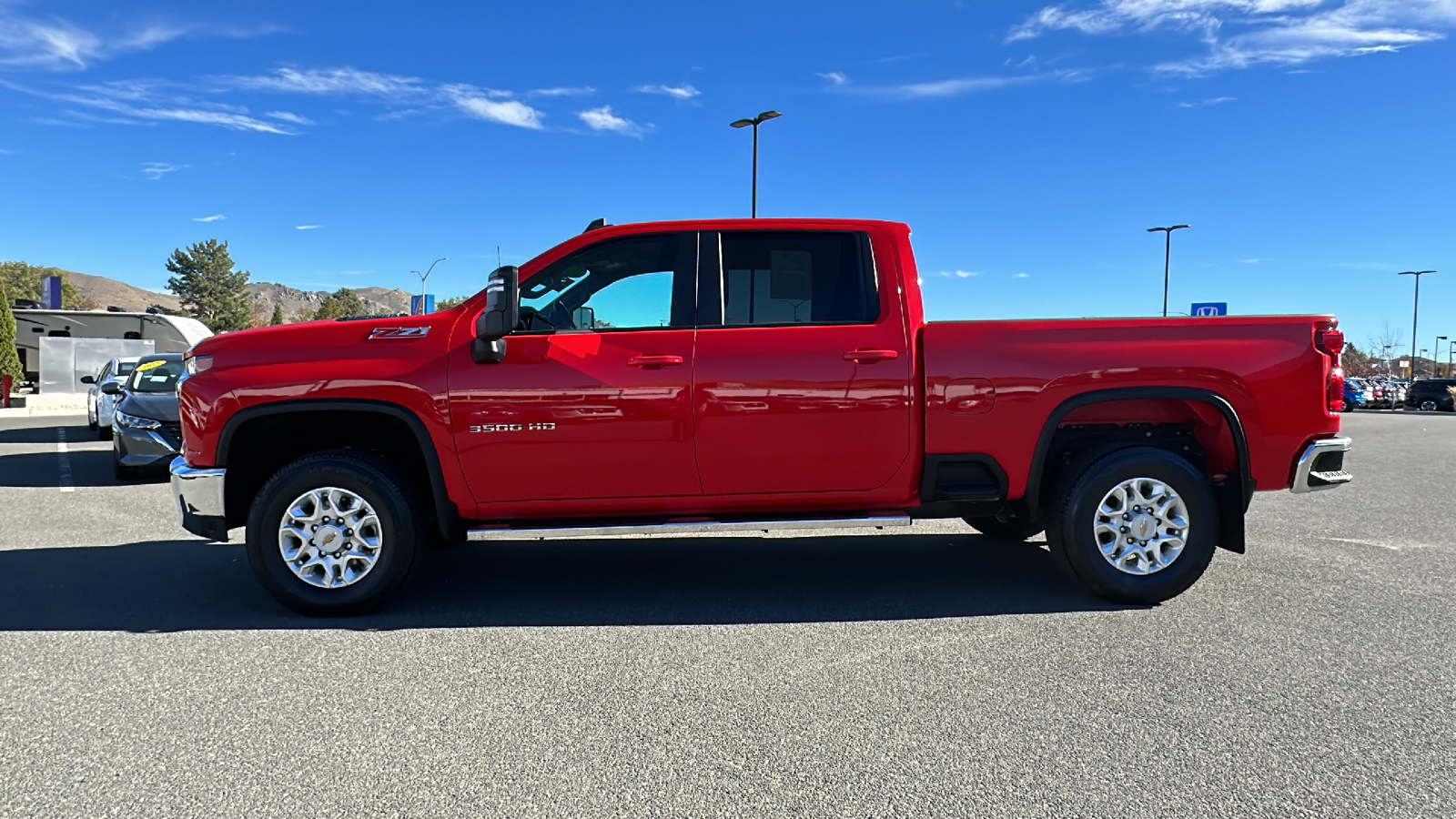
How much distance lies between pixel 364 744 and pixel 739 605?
2282mm

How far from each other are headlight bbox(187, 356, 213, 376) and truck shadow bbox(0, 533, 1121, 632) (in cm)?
123

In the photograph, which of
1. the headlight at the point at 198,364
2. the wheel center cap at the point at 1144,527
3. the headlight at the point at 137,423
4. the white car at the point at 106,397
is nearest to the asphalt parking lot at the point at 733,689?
the wheel center cap at the point at 1144,527

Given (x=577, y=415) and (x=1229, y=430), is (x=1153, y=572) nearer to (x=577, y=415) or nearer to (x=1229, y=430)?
(x=1229, y=430)

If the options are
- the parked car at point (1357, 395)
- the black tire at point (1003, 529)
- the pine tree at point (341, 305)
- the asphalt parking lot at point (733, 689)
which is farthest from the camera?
the pine tree at point (341, 305)

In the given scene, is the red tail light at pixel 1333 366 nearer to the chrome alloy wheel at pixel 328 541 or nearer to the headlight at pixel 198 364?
the chrome alloy wheel at pixel 328 541

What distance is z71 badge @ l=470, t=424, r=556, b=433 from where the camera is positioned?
498cm

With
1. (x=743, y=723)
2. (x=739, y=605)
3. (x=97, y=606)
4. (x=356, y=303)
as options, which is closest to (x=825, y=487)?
(x=739, y=605)

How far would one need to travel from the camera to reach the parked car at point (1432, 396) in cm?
4488

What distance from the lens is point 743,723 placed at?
139 inches

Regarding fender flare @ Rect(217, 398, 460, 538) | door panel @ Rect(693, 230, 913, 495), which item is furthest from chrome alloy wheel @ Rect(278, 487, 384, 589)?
door panel @ Rect(693, 230, 913, 495)

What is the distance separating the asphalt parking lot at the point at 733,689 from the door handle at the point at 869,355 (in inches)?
50.3

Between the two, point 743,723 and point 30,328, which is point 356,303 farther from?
point 743,723

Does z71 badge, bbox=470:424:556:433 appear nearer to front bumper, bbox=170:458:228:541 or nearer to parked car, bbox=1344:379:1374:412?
front bumper, bbox=170:458:228:541

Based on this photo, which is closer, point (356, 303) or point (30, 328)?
point (30, 328)
